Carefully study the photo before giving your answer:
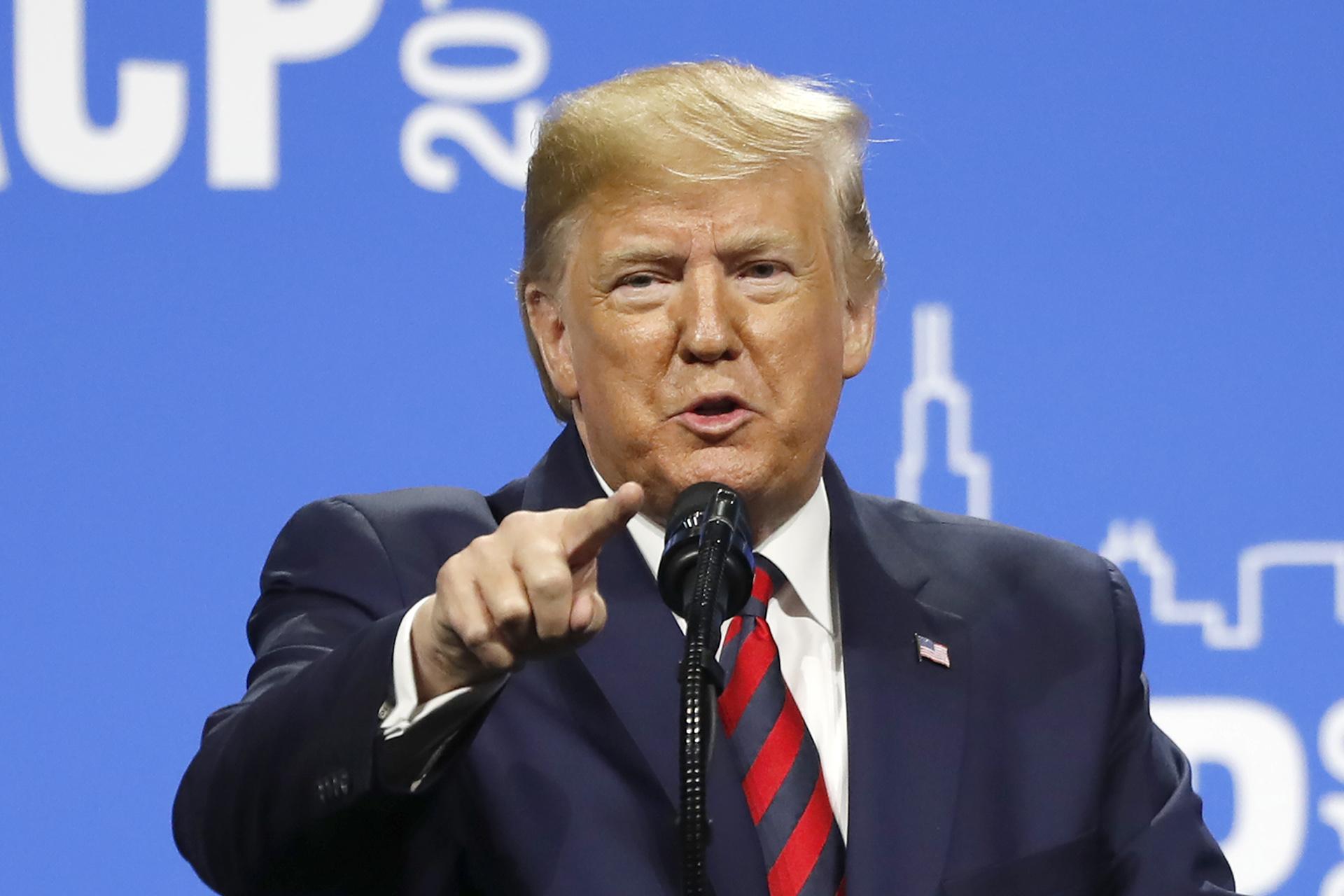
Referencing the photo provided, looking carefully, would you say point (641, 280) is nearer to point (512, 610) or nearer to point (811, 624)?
point (811, 624)

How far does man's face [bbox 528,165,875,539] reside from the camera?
171 centimetres

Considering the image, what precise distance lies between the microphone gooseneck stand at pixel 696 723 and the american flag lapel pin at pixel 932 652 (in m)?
0.56

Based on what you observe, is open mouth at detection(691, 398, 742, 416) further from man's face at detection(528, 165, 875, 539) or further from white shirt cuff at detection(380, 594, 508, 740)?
white shirt cuff at detection(380, 594, 508, 740)

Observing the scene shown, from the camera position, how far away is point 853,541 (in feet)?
6.02

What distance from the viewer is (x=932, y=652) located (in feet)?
5.72

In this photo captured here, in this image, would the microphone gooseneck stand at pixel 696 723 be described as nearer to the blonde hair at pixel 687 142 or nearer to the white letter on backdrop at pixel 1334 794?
the blonde hair at pixel 687 142

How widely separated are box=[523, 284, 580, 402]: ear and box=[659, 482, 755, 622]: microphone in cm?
57

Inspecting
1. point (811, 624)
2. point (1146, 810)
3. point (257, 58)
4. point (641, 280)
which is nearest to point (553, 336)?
point (641, 280)

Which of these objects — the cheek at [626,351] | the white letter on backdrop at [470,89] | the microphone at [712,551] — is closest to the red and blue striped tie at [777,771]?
the cheek at [626,351]

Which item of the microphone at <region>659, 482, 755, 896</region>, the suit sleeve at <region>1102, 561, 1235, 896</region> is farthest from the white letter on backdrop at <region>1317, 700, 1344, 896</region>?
the microphone at <region>659, 482, 755, 896</region>

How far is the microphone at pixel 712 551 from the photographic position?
1.26 meters

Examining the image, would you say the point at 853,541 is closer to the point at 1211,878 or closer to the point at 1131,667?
the point at 1131,667

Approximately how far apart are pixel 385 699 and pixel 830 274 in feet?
2.33

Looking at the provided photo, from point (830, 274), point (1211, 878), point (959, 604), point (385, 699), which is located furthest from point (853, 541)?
point (385, 699)
